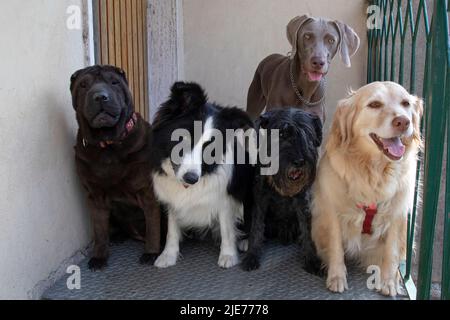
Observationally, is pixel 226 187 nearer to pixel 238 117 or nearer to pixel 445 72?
pixel 238 117

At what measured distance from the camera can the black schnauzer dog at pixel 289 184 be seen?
2.70 meters

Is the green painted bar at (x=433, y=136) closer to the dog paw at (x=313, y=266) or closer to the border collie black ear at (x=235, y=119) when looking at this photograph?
the dog paw at (x=313, y=266)

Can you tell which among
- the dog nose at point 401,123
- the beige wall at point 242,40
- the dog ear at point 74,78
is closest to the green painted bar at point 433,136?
the dog nose at point 401,123

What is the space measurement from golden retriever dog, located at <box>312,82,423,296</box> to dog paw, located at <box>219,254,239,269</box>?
0.56 meters

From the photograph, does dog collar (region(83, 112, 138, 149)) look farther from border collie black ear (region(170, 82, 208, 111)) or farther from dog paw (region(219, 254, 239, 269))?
dog paw (region(219, 254, 239, 269))

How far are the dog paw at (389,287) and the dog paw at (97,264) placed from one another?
1.64m


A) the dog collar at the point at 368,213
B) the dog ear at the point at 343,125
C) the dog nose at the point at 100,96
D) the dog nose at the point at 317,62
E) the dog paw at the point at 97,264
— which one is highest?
the dog nose at the point at 317,62

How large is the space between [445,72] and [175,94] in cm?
144

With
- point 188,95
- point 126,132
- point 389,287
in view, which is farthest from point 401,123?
point 126,132

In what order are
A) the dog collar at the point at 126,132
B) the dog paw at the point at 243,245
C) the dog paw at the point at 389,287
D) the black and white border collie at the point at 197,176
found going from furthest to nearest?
1. the dog paw at the point at 243,245
2. the dog collar at the point at 126,132
3. the black and white border collie at the point at 197,176
4. the dog paw at the point at 389,287

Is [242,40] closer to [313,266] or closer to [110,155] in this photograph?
[110,155]

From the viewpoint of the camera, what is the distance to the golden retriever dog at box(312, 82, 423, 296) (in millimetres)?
2527

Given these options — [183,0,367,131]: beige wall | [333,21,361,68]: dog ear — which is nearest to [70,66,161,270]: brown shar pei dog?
[333,21,361,68]: dog ear
